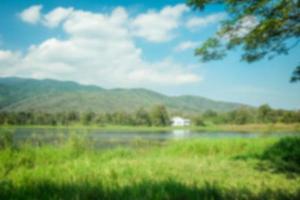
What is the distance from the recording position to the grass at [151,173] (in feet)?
15.3

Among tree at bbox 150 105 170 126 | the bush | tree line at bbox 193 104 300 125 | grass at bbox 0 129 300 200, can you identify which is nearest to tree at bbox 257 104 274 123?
tree line at bbox 193 104 300 125

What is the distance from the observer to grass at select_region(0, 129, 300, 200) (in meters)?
4.67

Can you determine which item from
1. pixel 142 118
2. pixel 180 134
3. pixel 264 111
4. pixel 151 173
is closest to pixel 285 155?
pixel 151 173

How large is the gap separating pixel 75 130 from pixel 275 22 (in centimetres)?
969

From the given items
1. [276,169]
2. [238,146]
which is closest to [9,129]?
[276,169]

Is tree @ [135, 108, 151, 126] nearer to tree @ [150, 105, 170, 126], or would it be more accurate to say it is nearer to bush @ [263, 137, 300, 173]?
tree @ [150, 105, 170, 126]

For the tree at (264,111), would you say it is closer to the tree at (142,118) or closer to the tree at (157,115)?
the tree at (157,115)

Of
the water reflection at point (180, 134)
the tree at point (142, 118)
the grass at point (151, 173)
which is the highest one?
the tree at point (142, 118)

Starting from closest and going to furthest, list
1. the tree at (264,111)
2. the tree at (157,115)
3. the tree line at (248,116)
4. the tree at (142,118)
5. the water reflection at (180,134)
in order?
1. the water reflection at (180,134)
2. the tree line at (248,116)
3. the tree at (264,111)
4. the tree at (157,115)
5. the tree at (142,118)

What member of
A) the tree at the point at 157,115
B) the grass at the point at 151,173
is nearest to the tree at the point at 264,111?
the tree at the point at 157,115

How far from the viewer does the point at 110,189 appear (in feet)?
16.2

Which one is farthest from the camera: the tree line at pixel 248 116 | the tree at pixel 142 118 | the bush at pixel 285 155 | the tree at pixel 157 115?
the tree at pixel 142 118

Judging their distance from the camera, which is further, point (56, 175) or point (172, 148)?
point (172, 148)

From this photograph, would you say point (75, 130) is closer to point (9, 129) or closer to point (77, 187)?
point (9, 129)
